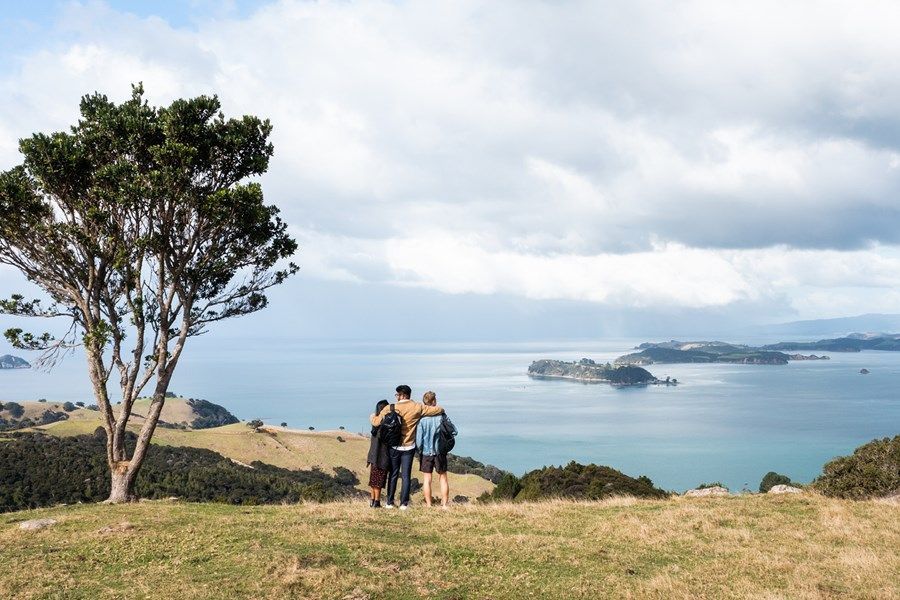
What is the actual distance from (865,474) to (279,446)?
93480 millimetres

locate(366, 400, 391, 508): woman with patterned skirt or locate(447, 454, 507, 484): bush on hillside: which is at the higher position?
locate(366, 400, 391, 508): woman with patterned skirt

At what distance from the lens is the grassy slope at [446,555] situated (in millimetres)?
8773

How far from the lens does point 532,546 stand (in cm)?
1128

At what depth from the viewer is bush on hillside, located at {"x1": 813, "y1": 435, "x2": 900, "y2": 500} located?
19016 millimetres

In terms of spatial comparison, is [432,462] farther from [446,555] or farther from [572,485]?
[572,485]

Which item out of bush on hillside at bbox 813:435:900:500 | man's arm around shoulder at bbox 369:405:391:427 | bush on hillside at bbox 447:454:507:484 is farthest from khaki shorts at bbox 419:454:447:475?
bush on hillside at bbox 447:454:507:484

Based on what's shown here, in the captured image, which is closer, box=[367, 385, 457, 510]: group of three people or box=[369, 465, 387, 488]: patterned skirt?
box=[367, 385, 457, 510]: group of three people

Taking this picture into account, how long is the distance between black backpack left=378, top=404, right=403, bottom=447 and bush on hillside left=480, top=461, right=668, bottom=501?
82.4 ft

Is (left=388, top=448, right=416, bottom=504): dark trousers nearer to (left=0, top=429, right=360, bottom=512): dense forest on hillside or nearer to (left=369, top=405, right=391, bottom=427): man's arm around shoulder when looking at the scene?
(left=369, top=405, right=391, bottom=427): man's arm around shoulder

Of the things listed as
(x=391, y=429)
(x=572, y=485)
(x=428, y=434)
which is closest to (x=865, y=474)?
(x=428, y=434)

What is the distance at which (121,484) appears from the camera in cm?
1839

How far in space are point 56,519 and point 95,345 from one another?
667 cm

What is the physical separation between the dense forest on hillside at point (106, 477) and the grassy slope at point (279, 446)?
237 inches

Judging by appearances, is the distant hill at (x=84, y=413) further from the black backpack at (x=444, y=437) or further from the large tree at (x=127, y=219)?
the black backpack at (x=444, y=437)
